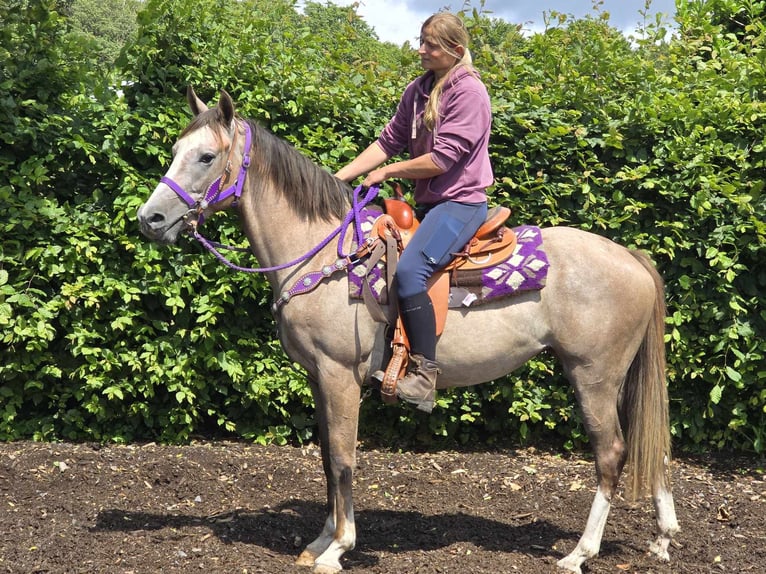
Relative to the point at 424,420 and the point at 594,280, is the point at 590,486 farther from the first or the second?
the point at 594,280

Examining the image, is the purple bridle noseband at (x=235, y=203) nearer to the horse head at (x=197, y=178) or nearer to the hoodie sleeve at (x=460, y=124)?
the horse head at (x=197, y=178)

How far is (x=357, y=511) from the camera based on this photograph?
5.01 meters

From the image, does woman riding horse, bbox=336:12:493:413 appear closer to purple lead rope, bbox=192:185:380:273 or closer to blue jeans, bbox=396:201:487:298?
blue jeans, bbox=396:201:487:298

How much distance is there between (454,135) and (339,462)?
177 centimetres

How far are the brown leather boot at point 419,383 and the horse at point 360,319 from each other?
6.4 inches

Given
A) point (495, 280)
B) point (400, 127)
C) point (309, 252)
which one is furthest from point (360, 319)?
point (400, 127)

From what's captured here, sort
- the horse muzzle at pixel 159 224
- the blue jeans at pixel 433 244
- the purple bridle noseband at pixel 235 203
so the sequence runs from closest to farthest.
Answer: the horse muzzle at pixel 159 224 < the purple bridle noseband at pixel 235 203 < the blue jeans at pixel 433 244

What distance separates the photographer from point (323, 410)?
13.3ft

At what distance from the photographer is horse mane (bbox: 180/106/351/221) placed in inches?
155

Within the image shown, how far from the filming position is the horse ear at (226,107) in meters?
3.67

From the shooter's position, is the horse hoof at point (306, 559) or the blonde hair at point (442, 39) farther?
the horse hoof at point (306, 559)

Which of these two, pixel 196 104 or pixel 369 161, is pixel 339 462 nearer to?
pixel 369 161

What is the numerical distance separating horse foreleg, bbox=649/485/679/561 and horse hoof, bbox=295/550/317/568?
1.95 meters

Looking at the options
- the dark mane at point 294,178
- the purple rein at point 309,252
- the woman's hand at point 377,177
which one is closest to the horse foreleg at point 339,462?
the purple rein at point 309,252
